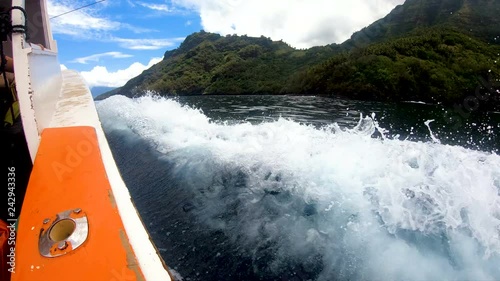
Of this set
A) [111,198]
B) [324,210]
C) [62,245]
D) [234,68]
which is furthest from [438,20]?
[62,245]

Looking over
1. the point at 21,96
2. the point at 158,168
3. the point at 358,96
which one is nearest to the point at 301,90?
the point at 358,96

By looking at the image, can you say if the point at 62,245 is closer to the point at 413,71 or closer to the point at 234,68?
the point at 413,71

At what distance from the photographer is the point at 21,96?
2322 mm

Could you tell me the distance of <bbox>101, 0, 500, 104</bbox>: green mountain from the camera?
4378 centimetres

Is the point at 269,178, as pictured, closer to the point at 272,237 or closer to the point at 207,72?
the point at 272,237

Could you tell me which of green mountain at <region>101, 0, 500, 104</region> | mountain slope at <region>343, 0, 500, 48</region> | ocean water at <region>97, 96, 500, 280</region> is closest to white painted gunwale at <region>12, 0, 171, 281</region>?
ocean water at <region>97, 96, 500, 280</region>

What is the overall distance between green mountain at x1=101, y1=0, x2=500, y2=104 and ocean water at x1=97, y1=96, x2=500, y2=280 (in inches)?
1582

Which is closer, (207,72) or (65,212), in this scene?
(65,212)

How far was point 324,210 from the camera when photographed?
157 inches

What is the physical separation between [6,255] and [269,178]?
12.1ft

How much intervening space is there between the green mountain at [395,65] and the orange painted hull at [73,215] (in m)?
43.9

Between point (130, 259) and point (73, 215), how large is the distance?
0.48 m

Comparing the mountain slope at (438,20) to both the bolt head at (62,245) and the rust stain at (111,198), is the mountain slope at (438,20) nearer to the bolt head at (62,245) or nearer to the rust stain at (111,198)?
the rust stain at (111,198)

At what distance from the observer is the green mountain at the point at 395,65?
43781mm
